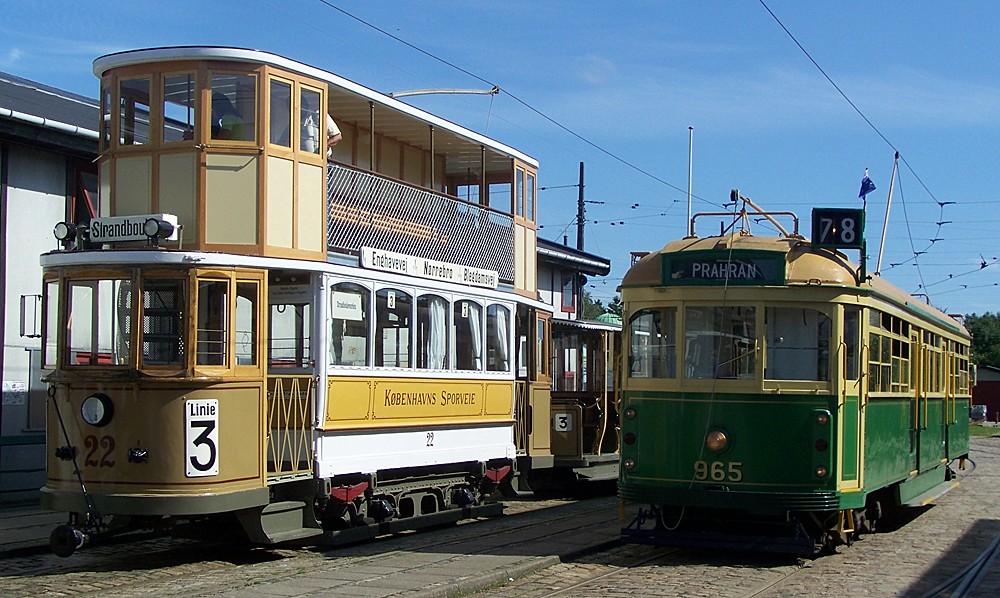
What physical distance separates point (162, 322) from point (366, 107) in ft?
14.5

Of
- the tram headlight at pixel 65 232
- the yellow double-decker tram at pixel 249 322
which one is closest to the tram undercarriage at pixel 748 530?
the yellow double-decker tram at pixel 249 322

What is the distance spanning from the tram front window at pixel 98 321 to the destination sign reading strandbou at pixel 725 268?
5363 millimetres

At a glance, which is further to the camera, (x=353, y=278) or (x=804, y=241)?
(x=353, y=278)

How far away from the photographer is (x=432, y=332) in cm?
1536

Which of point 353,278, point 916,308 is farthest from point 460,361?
point 916,308

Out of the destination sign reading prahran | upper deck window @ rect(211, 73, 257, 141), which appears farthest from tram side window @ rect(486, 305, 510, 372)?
upper deck window @ rect(211, 73, 257, 141)

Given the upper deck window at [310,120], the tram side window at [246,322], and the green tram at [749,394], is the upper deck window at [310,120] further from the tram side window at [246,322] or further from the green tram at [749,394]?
the green tram at [749,394]

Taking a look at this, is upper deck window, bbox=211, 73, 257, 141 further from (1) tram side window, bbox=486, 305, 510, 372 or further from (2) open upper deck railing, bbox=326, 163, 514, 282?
(1) tram side window, bbox=486, 305, 510, 372

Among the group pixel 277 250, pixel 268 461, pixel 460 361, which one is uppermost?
pixel 277 250

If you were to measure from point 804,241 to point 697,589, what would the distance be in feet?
13.1

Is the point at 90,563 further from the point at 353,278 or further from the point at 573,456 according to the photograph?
the point at 573,456

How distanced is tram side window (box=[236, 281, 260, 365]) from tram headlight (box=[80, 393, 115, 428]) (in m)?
1.38

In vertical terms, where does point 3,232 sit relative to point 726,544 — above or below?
above

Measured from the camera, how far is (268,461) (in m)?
12.8
